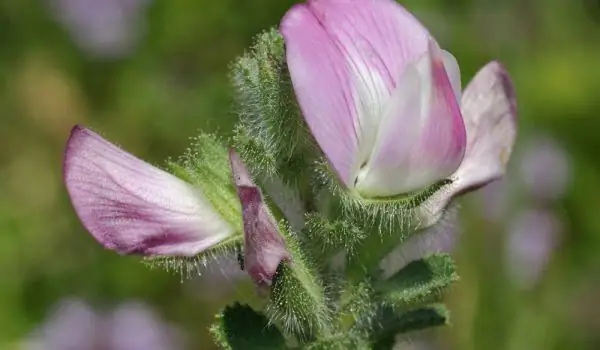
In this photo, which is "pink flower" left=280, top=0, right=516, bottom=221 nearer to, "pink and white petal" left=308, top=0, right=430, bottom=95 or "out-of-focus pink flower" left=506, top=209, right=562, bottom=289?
"pink and white petal" left=308, top=0, right=430, bottom=95

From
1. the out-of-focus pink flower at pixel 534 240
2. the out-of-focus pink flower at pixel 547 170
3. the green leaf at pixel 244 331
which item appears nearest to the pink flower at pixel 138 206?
the green leaf at pixel 244 331

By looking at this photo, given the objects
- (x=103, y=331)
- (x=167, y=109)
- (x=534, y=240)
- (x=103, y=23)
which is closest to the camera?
(x=103, y=331)

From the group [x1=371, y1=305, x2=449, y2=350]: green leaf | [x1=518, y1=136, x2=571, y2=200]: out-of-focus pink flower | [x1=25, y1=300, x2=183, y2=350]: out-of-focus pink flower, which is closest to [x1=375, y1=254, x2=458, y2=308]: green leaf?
[x1=371, y1=305, x2=449, y2=350]: green leaf

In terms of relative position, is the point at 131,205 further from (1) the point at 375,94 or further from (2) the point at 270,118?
(1) the point at 375,94

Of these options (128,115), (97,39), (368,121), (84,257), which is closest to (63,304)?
(84,257)

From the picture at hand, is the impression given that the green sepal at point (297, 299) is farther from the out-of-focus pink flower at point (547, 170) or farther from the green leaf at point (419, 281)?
the out-of-focus pink flower at point (547, 170)

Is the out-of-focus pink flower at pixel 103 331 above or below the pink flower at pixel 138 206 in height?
below

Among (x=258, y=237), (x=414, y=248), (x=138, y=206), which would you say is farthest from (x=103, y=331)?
(x=258, y=237)

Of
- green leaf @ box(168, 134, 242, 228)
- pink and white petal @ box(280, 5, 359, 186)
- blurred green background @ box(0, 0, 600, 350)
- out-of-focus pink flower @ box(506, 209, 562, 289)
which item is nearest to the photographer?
pink and white petal @ box(280, 5, 359, 186)
